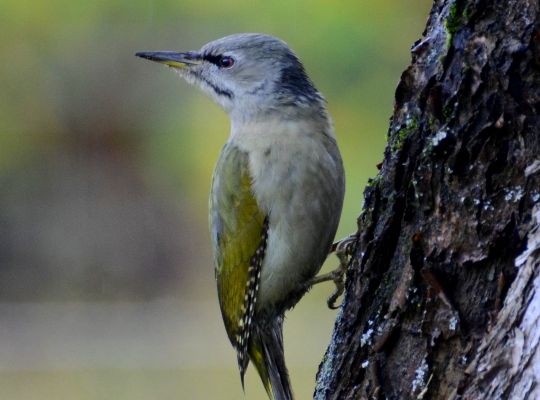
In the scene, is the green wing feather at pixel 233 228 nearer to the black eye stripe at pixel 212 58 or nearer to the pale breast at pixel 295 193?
the pale breast at pixel 295 193

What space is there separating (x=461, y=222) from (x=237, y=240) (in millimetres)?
1546

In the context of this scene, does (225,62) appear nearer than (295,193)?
No

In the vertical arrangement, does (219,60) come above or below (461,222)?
above

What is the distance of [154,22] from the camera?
21.9ft

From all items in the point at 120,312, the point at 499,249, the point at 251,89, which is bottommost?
the point at 499,249

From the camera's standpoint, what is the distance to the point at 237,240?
3422 millimetres

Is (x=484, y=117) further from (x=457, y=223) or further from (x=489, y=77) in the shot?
(x=457, y=223)

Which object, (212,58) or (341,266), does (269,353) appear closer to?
(341,266)

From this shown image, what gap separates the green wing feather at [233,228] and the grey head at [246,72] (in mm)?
208

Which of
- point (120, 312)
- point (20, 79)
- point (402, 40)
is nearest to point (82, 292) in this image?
point (120, 312)

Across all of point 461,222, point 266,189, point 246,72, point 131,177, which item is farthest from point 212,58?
point 131,177

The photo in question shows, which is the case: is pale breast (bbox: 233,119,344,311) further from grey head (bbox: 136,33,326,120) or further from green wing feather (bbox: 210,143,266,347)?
grey head (bbox: 136,33,326,120)

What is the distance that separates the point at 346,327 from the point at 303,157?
1120 mm

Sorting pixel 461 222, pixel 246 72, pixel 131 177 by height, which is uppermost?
pixel 131 177
